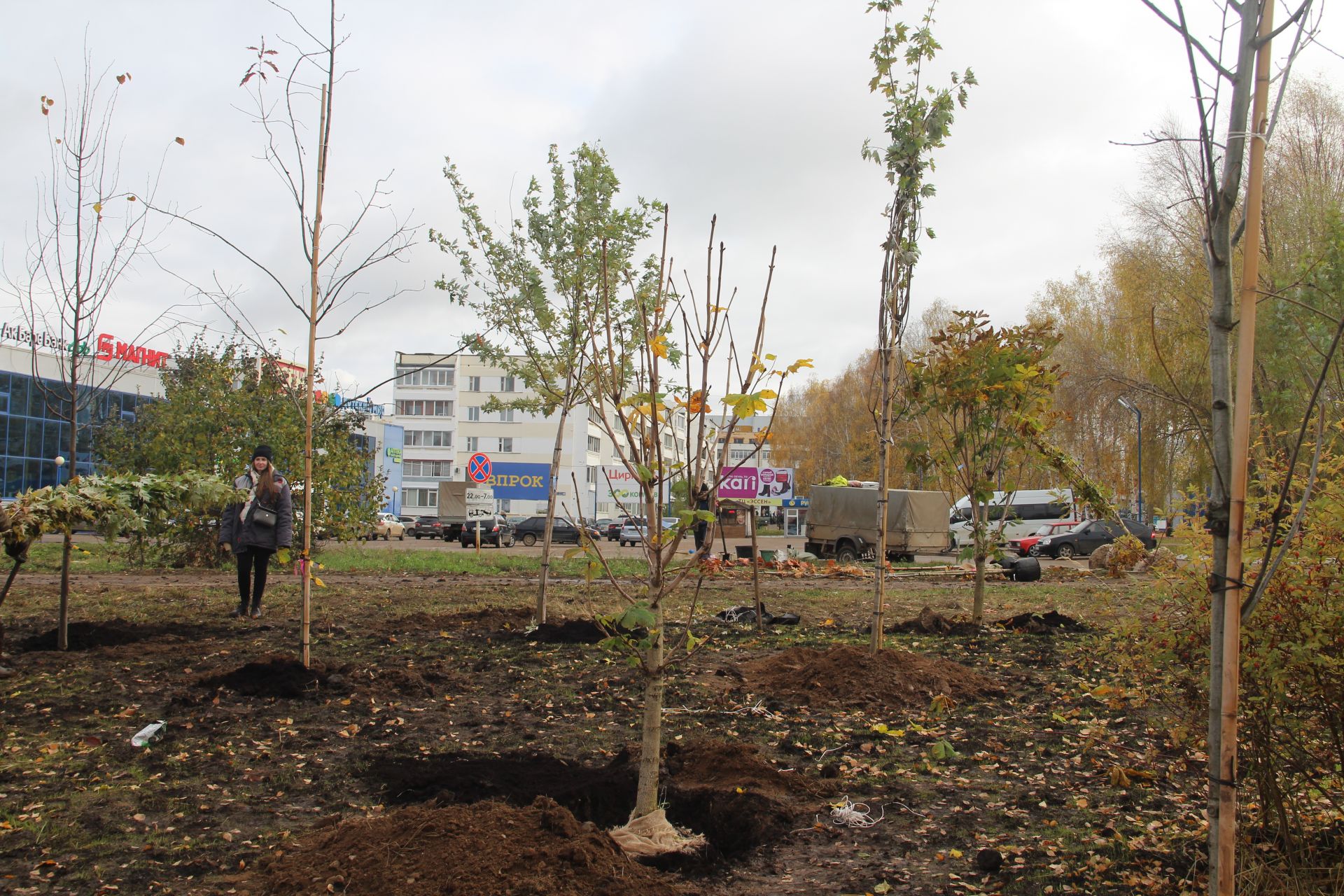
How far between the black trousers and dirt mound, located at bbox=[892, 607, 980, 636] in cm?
637

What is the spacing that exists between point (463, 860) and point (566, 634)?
18.0 ft

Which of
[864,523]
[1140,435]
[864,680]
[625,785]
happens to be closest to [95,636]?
[625,785]

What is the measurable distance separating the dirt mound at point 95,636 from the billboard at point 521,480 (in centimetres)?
1532

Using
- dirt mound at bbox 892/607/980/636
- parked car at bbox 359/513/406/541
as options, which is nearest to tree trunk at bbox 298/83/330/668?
dirt mound at bbox 892/607/980/636

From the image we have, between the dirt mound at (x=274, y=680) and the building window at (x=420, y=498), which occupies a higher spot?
the building window at (x=420, y=498)

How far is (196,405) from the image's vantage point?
633 inches

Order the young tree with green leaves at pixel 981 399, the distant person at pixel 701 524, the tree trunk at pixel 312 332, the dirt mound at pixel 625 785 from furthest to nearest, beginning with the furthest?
1. the young tree with green leaves at pixel 981 399
2. the tree trunk at pixel 312 332
3. the dirt mound at pixel 625 785
4. the distant person at pixel 701 524

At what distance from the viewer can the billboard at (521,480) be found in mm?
35969

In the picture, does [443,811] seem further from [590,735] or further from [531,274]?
[531,274]

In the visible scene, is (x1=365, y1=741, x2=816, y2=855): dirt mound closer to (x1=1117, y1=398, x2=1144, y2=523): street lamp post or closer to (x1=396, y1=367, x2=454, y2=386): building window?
(x1=1117, y1=398, x2=1144, y2=523): street lamp post

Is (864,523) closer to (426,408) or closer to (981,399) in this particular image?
(981,399)

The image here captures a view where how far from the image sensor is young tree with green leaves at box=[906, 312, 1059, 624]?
8.68m

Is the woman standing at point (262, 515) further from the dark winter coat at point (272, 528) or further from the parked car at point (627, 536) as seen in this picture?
the parked car at point (627, 536)

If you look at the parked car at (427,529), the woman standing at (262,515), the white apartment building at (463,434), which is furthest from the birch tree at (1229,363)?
the white apartment building at (463,434)
